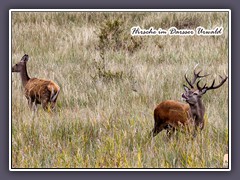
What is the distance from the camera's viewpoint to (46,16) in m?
10.6

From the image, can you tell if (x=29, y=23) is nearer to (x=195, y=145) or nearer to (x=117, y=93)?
(x=117, y=93)

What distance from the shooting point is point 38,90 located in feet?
35.4

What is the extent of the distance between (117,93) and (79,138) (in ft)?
2.37

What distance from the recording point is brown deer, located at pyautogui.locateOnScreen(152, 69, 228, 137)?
1027 cm

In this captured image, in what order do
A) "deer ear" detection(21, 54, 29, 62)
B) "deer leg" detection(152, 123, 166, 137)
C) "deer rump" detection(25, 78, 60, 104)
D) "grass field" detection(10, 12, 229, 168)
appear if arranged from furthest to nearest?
"deer rump" detection(25, 78, 60, 104) → "deer ear" detection(21, 54, 29, 62) → "deer leg" detection(152, 123, 166, 137) → "grass field" detection(10, 12, 229, 168)

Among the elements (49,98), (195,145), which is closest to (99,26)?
(49,98)

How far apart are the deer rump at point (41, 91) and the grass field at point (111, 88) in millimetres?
72

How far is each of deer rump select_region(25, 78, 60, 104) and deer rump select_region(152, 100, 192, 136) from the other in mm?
1131

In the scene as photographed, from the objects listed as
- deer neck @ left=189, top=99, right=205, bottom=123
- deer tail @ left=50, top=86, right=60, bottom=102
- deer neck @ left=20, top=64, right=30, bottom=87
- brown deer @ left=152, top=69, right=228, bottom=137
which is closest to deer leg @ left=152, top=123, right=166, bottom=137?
brown deer @ left=152, top=69, right=228, bottom=137

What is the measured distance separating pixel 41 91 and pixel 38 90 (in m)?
0.03

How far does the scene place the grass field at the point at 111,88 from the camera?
10250 millimetres

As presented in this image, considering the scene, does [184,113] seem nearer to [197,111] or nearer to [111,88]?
[197,111]

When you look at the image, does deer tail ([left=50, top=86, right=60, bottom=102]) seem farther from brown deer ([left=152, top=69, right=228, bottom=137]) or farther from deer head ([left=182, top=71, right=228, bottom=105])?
deer head ([left=182, top=71, right=228, bottom=105])

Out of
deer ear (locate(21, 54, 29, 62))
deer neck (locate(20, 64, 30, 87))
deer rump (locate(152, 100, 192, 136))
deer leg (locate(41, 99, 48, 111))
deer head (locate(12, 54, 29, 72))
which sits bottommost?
deer rump (locate(152, 100, 192, 136))
